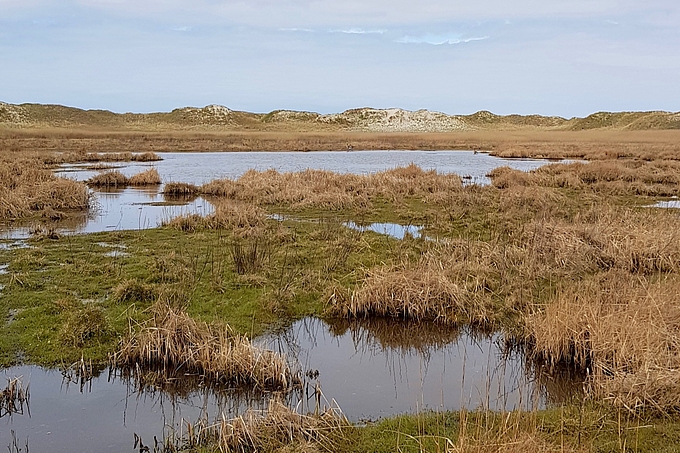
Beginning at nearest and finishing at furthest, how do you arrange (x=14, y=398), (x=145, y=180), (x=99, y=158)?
(x=14, y=398), (x=145, y=180), (x=99, y=158)

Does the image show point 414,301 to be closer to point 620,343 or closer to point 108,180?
point 620,343

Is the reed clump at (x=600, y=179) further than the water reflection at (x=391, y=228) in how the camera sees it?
Yes

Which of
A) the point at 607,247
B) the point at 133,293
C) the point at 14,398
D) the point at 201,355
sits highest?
the point at 607,247

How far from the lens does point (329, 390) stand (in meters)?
7.57

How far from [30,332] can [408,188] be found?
1796cm

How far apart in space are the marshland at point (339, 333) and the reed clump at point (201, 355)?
3cm

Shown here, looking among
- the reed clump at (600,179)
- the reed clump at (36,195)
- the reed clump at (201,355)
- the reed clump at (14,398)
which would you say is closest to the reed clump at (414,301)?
the reed clump at (201,355)

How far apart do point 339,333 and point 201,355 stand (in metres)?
2.61

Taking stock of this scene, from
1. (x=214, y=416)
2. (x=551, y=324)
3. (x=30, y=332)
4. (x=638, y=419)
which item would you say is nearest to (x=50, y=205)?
(x=30, y=332)

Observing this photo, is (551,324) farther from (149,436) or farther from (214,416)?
(149,436)

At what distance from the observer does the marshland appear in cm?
626

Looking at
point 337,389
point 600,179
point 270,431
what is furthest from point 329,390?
point 600,179

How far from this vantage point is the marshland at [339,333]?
6262 millimetres

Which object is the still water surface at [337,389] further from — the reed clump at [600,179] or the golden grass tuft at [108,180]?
the golden grass tuft at [108,180]
